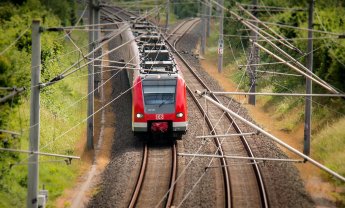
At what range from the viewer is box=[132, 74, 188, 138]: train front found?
2500cm

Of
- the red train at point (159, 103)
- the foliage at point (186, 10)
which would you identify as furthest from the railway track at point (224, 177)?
the foliage at point (186, 10)

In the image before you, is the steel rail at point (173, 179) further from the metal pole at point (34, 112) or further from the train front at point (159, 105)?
the metal pole at point (34, 112)

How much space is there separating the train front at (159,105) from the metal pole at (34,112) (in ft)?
30.4

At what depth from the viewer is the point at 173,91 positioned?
25438 millimetres

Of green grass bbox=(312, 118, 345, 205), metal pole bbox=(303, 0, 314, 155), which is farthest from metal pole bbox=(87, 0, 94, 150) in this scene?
green grass bbox=(312, 118, 345, 205)

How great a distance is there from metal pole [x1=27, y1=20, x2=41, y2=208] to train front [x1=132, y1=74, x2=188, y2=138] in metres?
9.27

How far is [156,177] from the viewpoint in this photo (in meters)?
22.5

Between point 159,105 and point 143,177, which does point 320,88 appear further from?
point 143,177

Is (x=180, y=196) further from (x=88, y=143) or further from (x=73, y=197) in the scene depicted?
(x=88, y=143)

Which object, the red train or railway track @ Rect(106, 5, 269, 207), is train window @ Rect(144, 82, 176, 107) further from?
railway track @ Rect(106, 5, 269, 207)

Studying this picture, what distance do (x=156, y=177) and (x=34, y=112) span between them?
312 inches

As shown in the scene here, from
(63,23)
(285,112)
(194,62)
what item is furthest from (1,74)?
(194,62)

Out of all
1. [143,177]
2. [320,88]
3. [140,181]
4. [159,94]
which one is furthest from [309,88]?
[140,181]

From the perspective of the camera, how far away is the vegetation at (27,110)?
20.2 m
